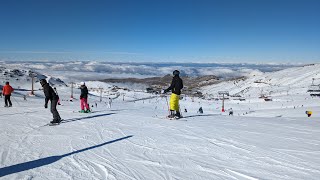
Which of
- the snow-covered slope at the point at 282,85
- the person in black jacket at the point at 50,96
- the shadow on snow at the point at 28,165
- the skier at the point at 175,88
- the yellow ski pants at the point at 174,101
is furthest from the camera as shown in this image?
the snow-covered slope at the point at 282,85

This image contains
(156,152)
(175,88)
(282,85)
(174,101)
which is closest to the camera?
(156,152)

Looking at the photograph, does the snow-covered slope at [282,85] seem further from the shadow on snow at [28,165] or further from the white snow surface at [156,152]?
the shadow on snow at [28,165]

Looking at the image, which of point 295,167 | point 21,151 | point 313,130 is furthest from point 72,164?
point 313,130

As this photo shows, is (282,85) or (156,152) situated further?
(282,85)

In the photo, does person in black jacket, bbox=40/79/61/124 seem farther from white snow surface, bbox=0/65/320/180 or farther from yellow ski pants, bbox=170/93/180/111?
yellow ski pants, bbox=170/93/180/111

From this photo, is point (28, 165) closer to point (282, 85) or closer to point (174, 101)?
point (174, 101)

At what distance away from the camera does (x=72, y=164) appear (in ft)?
19.7

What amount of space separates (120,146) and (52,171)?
254cm

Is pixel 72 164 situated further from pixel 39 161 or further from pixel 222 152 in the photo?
pixel 222 152

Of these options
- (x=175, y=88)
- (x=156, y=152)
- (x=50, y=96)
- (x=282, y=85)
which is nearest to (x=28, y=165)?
(x=156, y=152)

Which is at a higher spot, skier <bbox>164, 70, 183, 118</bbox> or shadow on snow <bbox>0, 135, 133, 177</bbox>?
skier <bbox>164, 70, 183, 118</bbox>

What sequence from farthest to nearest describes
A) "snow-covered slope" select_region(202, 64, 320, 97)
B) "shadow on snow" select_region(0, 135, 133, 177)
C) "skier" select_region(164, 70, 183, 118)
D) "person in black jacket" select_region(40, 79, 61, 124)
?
"snow-covered slope" select_region(202, 64, 320, 97)
"skier" select_region(164, 70, 183, 118)
"person in black jacket" select_region(40, 79, 61, 124)
"shadow on snow" select_region(0, 135, 133, 177)

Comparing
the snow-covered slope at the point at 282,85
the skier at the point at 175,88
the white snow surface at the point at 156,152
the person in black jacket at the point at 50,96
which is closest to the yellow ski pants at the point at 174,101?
the skier at the point at 175,88

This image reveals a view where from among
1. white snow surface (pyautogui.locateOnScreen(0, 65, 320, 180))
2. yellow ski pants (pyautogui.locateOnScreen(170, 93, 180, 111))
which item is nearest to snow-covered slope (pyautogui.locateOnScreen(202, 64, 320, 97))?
yellow ski pants (pyautogui.locateOnScreen(170, 93, 180, 111))
